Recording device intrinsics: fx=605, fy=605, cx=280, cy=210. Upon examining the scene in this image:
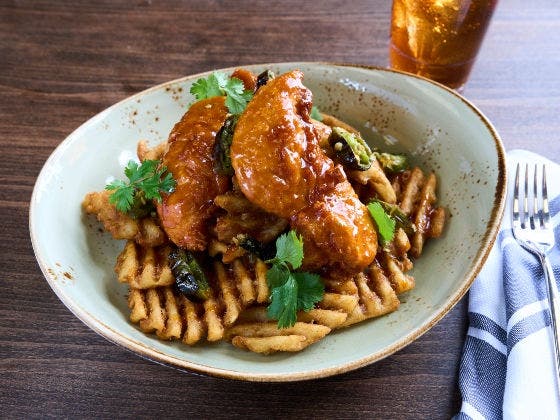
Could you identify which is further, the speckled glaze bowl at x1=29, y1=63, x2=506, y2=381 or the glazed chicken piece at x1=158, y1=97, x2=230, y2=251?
the glazed chicken piece at x1=158, y1=97, x2=230, y2=251

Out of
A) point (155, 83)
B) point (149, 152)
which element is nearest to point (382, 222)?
point (149, 152)

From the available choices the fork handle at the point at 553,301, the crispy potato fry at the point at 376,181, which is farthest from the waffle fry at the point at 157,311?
the fork handle at the point at 553,301

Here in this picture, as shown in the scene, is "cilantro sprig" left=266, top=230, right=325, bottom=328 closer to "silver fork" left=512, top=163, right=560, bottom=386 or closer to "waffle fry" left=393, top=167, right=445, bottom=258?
"waffle fry" left=393, top=167, right=445, bottom=258

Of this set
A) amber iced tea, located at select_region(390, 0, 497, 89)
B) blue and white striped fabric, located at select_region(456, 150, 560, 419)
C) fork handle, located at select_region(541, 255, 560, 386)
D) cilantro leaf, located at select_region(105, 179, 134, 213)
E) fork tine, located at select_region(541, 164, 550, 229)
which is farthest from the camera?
amber iced tea, located at select_region(390, 0, 497, 89)

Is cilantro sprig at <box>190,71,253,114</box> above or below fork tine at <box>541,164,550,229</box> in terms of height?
above

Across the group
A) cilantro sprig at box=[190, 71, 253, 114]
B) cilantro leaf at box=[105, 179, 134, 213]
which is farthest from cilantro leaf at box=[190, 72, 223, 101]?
cilantro leaf at box=[105, 179, 134, 213]

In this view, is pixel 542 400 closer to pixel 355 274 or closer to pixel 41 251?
pixel 355 274

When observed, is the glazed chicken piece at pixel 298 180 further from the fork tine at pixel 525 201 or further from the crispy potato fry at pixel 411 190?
the fork tine at pixel 525 201

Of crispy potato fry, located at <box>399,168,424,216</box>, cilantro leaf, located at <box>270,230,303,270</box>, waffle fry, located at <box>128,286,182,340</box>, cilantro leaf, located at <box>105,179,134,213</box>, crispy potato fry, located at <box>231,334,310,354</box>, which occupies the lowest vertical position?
waffle fry, located at <box>128,286,182,340</box>
